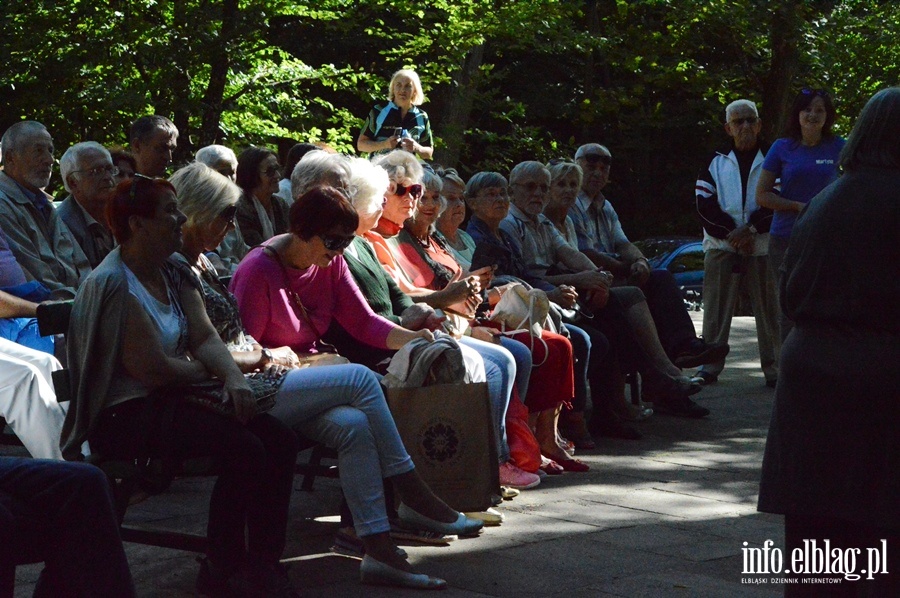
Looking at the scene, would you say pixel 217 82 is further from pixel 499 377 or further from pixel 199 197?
pixel 199 197

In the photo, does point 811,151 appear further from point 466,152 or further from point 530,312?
point 466,152

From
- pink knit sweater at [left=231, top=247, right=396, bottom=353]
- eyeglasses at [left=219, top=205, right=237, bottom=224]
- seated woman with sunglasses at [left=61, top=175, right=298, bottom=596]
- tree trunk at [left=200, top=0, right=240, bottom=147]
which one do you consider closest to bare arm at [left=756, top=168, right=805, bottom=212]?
pink knit sweater at [left=231, top=247, right=396, bottom=353]

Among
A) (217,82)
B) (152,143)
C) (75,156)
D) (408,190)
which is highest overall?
(217,82)

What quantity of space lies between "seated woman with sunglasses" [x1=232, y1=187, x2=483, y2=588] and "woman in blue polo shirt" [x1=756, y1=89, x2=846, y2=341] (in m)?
4.33

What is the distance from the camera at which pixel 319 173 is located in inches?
221

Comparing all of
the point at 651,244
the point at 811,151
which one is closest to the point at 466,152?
the point at 651,244

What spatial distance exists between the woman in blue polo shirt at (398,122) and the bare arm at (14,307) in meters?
4.46

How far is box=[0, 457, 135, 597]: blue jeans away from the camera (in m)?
3.37

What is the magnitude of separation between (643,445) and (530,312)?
138 centimetres

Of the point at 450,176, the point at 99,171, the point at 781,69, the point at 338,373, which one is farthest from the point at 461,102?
the point at 338,373

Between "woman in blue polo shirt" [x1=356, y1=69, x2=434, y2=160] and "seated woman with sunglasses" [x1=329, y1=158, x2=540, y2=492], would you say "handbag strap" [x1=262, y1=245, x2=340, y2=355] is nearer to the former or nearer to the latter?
"seated woman with sunglasses" [x1=329, y1=158, x2=540, y2=492]

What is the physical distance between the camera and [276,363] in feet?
16.2

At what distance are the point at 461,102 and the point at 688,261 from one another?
445cm

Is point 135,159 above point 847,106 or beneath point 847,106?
beneath
